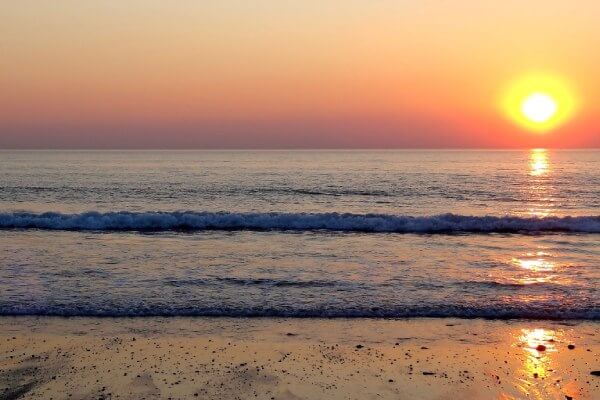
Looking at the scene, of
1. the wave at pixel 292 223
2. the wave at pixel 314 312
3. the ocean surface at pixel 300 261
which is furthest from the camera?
the wave at pixel 292 223

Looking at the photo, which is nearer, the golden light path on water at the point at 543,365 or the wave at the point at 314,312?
the golden light path on water at the point at 543,365

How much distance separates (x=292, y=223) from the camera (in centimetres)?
2384

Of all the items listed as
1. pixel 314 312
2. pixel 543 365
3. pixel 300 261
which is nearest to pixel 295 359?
pixel 314 312

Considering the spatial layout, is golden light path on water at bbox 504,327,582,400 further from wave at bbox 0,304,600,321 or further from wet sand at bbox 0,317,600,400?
wave at bbox 0,304,600,321

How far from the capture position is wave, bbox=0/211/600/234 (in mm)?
22797

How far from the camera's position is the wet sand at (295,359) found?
6.68m

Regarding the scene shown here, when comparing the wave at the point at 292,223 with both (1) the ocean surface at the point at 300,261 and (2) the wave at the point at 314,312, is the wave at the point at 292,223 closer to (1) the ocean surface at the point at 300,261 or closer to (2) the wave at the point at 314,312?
(1) the ocean surface at the point at 300,261

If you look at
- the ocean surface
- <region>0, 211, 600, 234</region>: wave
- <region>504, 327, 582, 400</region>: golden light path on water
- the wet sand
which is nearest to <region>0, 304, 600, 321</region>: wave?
the ocean surface

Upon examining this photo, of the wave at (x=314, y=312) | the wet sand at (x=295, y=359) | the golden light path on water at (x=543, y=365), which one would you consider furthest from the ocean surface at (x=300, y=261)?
the golden light path on water at (x=543, y=365)

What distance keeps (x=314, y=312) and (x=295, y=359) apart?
2.36 metres

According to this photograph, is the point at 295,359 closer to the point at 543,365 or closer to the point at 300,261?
the point at 543,365

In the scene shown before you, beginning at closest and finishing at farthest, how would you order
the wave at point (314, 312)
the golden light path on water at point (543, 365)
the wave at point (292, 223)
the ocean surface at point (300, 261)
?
the golden light path on water at point (543, 365)
the wave at point (314, 312)
the ocean surface at point (300, 261)
the wave at point (292, 223)

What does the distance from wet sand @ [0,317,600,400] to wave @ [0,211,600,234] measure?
1339cm

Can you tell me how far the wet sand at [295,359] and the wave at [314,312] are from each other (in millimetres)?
310
